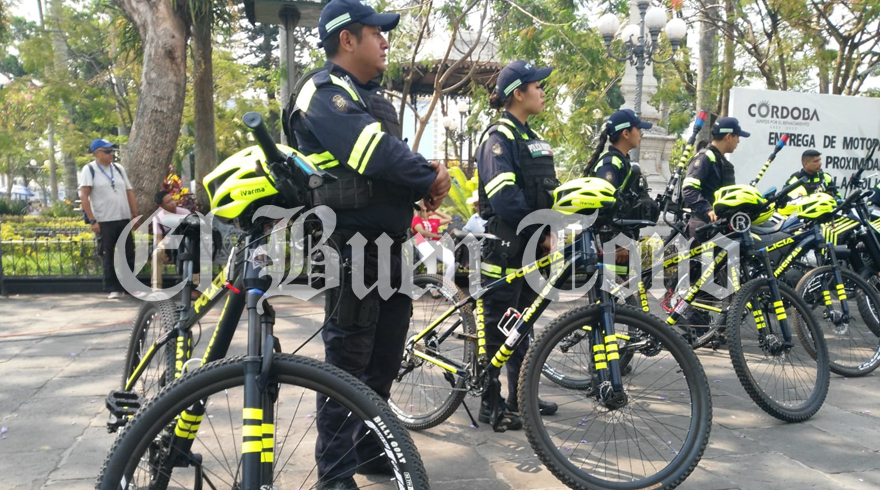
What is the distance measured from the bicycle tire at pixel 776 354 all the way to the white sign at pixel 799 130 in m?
4.82

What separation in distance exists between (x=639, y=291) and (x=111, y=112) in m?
19.8

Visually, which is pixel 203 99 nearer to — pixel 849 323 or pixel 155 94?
pixel 155 94

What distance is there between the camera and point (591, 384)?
3.13 m

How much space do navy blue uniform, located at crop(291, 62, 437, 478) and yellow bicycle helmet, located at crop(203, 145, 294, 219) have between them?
1.22ft

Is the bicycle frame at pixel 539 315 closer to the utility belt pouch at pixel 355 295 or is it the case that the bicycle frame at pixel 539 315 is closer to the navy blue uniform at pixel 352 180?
the navy blue uniform at pixel 352 180

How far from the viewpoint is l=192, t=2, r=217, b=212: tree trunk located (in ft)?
39.3

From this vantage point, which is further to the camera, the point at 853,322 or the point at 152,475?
the point at 853,322

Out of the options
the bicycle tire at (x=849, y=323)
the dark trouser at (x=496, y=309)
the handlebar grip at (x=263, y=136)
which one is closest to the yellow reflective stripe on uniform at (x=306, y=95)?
the handlebar grip at (x=263, y=136)

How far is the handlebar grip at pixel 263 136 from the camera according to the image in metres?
1.99

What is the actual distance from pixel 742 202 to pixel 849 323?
1.56 metres

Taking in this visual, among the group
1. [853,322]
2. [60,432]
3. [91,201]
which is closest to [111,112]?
[91,201]

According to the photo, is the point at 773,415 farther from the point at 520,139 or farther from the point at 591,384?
the point at 520,139

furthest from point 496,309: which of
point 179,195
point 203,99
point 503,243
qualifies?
point 203,99

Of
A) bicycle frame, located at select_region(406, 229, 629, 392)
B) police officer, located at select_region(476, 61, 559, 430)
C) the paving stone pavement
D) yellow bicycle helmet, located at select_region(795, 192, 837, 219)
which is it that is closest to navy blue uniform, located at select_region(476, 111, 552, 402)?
police officer, located at select_region(476, 61, 559, 430)
